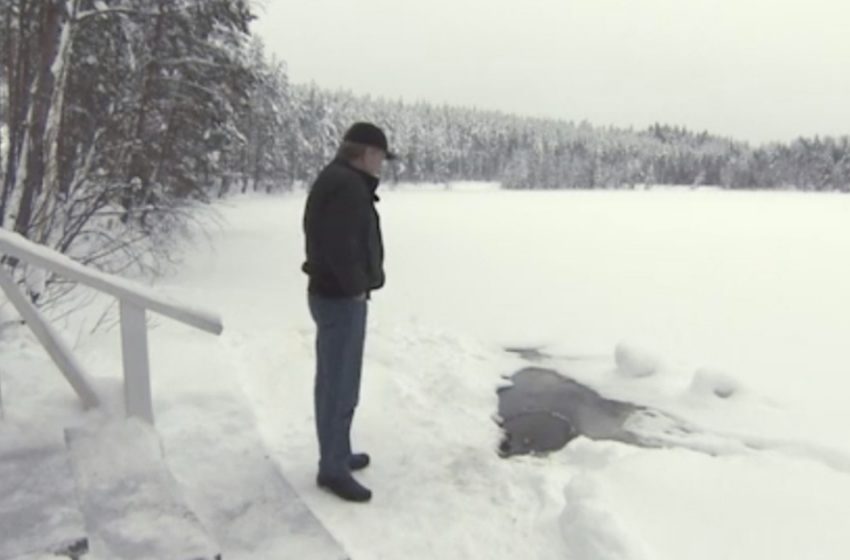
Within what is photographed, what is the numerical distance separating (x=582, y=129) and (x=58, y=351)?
154970mm

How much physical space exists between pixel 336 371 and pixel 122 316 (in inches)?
41.6

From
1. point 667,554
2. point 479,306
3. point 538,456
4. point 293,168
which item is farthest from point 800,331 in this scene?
point 293,168

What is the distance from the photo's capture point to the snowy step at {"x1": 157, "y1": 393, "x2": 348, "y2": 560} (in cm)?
297

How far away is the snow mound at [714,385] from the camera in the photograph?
6078mm

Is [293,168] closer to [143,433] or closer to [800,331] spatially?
[800,331]

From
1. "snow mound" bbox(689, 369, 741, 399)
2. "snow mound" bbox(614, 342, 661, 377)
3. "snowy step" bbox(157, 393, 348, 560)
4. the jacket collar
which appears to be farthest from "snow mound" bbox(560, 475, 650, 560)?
"snow mound" bbox(614, 342, 661, 377)

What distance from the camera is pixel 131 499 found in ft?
8.87

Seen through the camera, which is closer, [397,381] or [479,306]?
[397,381]

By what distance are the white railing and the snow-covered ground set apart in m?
0.30

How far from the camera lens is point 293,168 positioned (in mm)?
63312

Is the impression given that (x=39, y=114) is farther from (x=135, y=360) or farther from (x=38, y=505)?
(x=38, y=505)

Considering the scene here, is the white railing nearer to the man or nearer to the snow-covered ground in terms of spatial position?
the snow-covered ground

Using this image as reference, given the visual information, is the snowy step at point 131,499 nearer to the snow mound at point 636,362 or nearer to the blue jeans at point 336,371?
the blue jeans at point 336,371

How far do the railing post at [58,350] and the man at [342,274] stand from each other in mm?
1173
